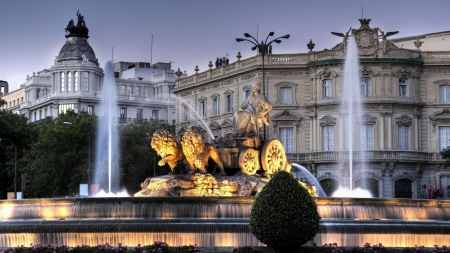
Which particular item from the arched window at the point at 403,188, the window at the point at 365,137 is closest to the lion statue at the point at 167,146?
the window at the point at 365,137

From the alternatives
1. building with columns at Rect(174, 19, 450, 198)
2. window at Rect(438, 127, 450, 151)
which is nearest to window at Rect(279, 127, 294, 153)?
building with columns at Rect(174, 19, 450, 198)

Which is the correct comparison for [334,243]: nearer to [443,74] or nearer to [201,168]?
[201,168]

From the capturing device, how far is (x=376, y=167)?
233ft

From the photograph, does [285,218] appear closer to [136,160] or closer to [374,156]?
[136,160]

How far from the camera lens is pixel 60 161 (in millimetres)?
68000

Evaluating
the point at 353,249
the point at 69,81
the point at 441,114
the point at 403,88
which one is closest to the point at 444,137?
the point at 441,114

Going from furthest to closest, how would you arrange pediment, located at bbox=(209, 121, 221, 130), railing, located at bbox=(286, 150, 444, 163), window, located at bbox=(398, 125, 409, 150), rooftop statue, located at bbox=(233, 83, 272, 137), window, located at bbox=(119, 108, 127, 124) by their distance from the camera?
window, located at bbox=(119, 108, 127, 124) < pediment, located at bbox=(209, 121, 221, 130) < window, located at bbox=(398, 125, 409, 150) < railing, located at bbox=(286, 150, 444, 163) < rooftop statue, located at bbox=(233, 83, 272, 137)

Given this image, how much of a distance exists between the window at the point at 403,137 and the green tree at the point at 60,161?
2236 centimetres

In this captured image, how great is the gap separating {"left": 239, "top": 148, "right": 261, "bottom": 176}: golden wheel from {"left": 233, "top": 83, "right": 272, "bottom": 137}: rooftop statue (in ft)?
2.23

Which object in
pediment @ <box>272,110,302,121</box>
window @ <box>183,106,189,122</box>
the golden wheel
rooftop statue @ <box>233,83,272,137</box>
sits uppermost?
window @ <box>183,106,189,122</box>

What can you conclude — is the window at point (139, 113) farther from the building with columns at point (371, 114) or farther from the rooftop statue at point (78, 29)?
the building with columns at point (371, 114)

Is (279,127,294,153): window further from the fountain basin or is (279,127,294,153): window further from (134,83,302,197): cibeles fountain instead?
the fountain basin

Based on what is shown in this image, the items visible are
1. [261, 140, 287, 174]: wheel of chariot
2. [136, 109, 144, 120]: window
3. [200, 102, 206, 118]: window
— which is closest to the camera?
[261, 140, 287, 174]: wheel of chariot

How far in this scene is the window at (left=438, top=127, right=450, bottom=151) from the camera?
7269 centimetres
